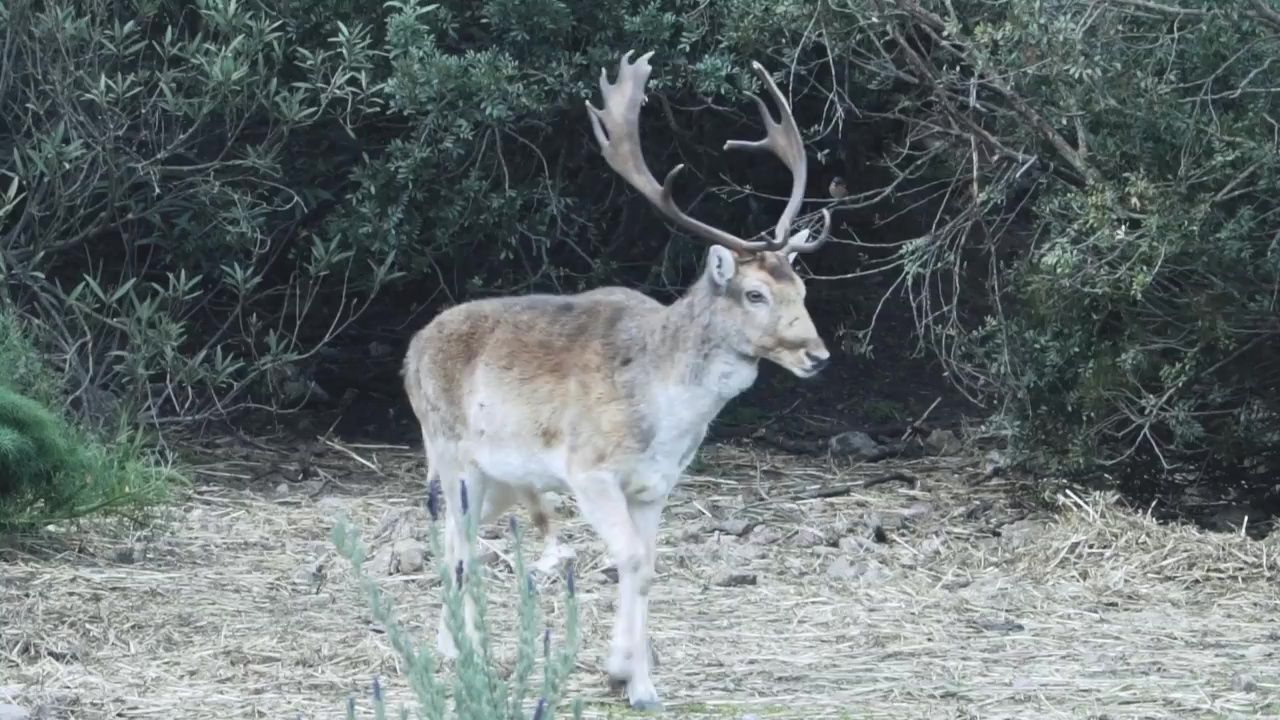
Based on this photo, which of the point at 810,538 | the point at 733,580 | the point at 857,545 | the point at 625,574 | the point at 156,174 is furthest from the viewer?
the point at 156,174

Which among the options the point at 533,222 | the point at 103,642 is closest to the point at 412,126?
the point at 533,222

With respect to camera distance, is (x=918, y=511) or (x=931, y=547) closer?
(x=931, y=547)

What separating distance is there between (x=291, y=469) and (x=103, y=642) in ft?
13.7

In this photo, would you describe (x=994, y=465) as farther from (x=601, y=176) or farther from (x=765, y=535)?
(x=601, y=176)

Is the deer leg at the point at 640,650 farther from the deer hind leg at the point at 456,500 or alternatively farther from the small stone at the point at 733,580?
the small stone at the point at 733,580

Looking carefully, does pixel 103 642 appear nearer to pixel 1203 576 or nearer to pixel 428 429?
pixel 428 429

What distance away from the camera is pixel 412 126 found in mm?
11547

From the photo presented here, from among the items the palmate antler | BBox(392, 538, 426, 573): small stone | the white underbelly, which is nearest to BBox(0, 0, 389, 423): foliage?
BBox(392, 538, 426, 573): small stone

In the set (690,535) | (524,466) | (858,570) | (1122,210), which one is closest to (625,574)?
(524,466)

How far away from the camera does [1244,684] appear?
268 inches

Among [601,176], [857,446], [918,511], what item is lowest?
[857,446]

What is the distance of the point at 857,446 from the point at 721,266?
17.1 ft

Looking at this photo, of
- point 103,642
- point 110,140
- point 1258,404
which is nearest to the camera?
point 103,642

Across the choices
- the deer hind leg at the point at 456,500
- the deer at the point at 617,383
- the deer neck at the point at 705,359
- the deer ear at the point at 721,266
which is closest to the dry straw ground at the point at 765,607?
the deer hind leg at the point at 456,500
